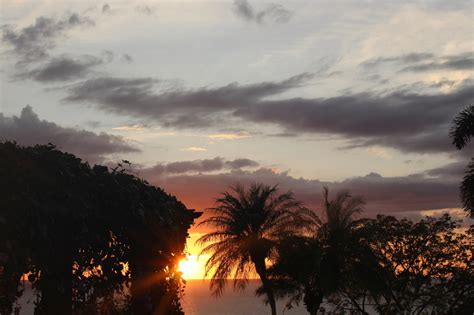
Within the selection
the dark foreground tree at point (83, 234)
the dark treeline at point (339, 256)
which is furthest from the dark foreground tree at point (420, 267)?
the dark foreground tree at point (83, 234)

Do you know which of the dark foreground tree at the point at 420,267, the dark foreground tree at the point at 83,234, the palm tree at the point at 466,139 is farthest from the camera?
the dark foreground tree at the point at 420,267

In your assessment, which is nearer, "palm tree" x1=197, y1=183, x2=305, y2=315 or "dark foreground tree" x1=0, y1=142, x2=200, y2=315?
"dark foreground tree" x1=0, y1=142, x2=200, y2=315

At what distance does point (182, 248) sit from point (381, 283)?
80.4 ft

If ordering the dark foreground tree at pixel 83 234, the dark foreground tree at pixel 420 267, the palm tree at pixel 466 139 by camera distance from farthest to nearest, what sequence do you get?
the dark foreground tree at pixel 420 267
the palm tree at pixel 466 139
the dark foreground tree at pixel 83 234

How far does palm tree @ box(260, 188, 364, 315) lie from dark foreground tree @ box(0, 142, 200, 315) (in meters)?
21.4

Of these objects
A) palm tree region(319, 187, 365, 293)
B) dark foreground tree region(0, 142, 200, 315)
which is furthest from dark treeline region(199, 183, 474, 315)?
dark foreground tree region(0, 142, 200, 315)

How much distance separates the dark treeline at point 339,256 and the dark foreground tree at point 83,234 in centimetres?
2212

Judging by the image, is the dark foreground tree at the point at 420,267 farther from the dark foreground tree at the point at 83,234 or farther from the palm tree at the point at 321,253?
the dark foreground tree at the point at 83,234

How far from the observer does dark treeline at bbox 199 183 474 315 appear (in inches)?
1716

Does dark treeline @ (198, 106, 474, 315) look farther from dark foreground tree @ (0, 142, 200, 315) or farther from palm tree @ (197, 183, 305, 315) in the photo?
dark foreground tree @ (0, 142, 200, 315)

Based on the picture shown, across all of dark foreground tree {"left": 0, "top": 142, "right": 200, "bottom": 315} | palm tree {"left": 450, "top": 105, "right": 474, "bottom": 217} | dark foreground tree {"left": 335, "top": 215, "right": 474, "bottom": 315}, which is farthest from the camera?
dark foreground tree {"left": 335, "top": 215, "right": 474, "bottom": 315}

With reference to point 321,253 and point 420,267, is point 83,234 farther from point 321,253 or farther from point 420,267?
point 420,267

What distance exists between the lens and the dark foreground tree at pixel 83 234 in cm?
1848

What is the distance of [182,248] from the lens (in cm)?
2286
